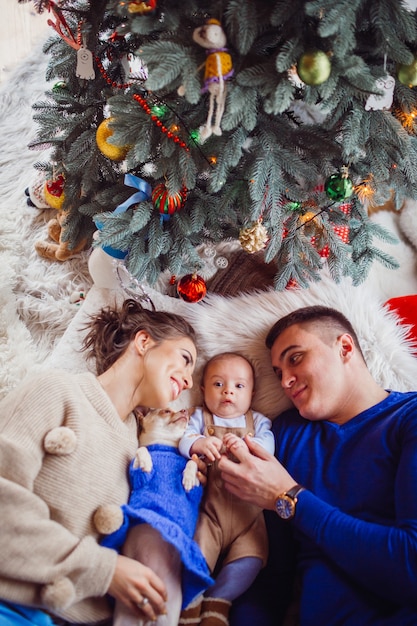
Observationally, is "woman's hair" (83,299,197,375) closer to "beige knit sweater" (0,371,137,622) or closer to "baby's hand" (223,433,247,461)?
"beige knit sweater" (0,371,137,622)

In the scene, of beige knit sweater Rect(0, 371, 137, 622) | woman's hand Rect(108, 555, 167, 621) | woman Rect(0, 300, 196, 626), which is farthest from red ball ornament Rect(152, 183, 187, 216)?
woman's hand Rect(108, 555, 167, 621)

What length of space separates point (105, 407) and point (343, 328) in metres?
0.67

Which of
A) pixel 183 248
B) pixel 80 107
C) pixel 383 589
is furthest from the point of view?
pixel 80 107

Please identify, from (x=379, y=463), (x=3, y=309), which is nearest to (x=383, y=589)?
(x=379, y=463)

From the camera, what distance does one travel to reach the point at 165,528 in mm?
1192

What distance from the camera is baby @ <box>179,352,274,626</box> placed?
1287 mm

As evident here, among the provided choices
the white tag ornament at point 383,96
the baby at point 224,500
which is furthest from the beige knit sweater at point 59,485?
the white tag ornament at point 383,96

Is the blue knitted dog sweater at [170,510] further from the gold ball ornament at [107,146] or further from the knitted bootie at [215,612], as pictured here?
the gold ball ornament at [107,146]

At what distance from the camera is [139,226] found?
1446 millimetres

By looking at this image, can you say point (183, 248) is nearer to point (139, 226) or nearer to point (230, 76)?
point (139, 226)

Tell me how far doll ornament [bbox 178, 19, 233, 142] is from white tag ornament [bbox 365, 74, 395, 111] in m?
0.33

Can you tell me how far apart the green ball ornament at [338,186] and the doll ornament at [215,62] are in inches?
15.1

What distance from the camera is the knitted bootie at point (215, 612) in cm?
125

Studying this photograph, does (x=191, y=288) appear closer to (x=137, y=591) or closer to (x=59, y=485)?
(x=59, y=485)
